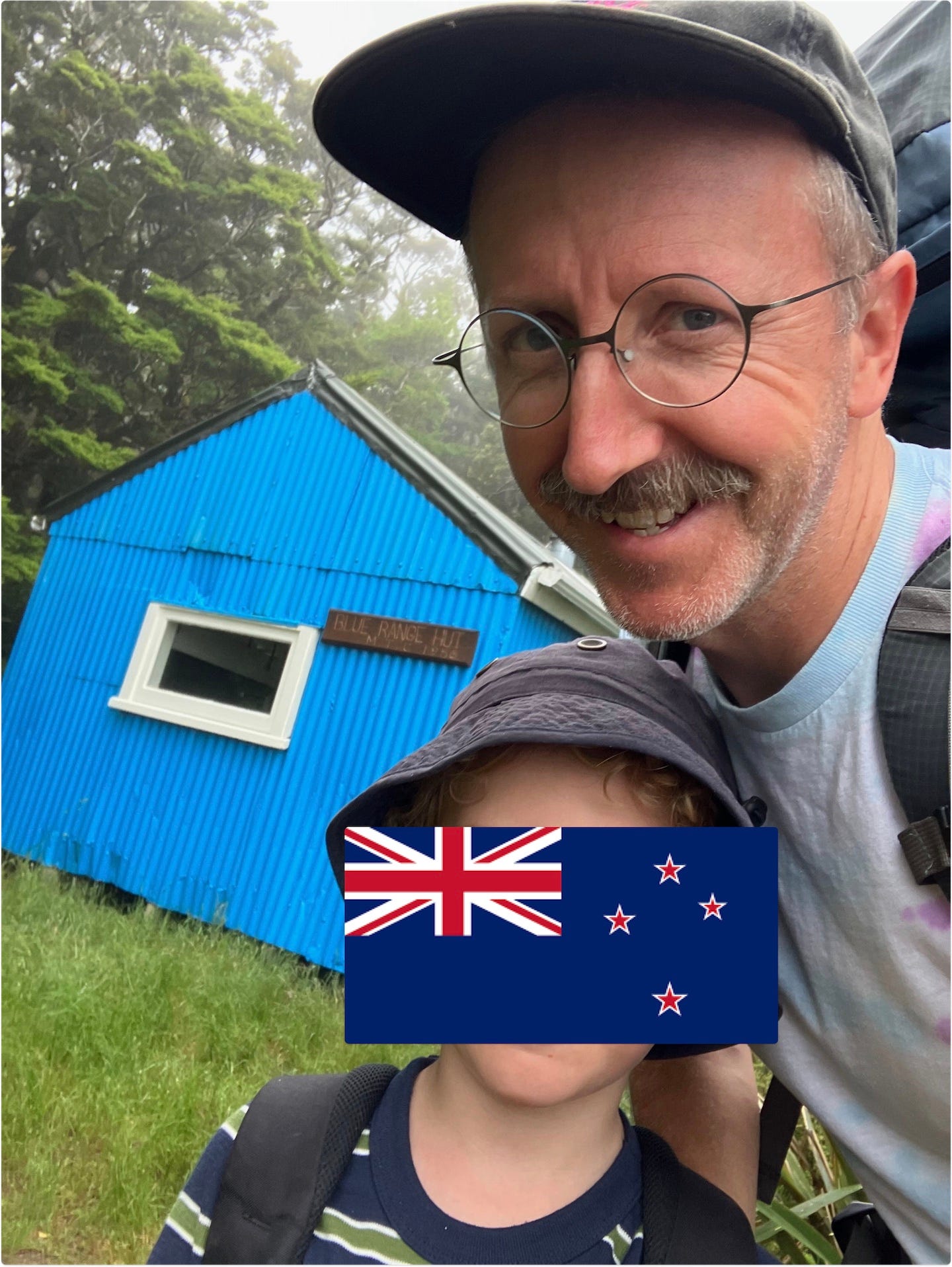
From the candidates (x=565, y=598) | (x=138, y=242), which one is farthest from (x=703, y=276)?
(x=138, y=242)

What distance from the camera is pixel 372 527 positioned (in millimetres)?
6340

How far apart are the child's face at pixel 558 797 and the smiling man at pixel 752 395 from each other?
0.77 feet

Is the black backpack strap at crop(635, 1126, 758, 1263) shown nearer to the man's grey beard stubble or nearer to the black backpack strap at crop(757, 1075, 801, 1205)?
the black backpack strap at crop(757, 1075, 801, 1205)

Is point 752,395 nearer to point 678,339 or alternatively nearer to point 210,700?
point 678,339

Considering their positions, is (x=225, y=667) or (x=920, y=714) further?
(x=225, y=667)

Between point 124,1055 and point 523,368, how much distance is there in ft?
12.8

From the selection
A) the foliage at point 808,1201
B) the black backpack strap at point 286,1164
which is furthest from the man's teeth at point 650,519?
the foliage at point 808,1201

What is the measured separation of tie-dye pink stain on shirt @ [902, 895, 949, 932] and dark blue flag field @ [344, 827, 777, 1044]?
310mm

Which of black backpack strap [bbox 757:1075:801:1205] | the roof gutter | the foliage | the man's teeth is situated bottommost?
the foliage

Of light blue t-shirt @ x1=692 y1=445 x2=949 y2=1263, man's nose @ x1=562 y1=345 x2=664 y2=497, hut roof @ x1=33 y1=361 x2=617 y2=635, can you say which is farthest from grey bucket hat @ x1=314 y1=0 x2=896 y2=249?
hut roof @ x1=33 y1=361 x2=617 y2=635

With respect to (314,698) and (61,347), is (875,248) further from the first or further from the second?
(61,347)

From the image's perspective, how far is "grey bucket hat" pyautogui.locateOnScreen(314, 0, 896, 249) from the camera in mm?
986

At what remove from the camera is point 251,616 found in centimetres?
669

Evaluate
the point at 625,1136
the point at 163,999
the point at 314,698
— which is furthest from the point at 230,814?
the point at 625,1136
